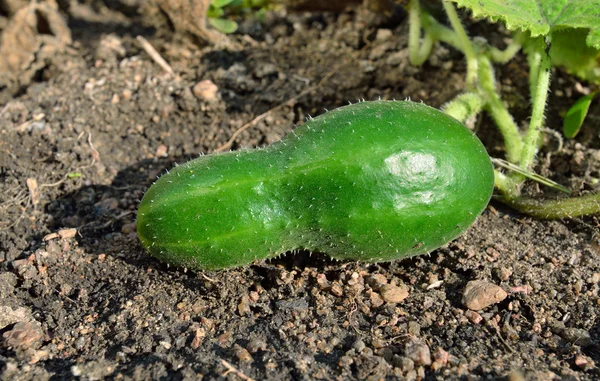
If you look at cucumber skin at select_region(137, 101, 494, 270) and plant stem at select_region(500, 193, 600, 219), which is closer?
cucumber skin at select_region(137, 101, 494, 270)

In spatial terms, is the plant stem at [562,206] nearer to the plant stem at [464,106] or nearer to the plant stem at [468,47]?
the plant stem at [464,106]

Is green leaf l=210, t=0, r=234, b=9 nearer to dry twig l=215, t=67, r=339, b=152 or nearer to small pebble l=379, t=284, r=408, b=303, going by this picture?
dry twig l=215, t=67, r=339, b=152

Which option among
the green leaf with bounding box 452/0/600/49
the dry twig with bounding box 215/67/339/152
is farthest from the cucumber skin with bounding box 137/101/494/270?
the dry twig with bounding box 215/67/339/152

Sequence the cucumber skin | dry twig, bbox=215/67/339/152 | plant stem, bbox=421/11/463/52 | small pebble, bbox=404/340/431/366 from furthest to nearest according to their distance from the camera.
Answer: plant stem, bbox=421/11/463/52 → dry twig, bbox=215/67/339/152 → the cucumber skin → small pebble, bbox=404/340/431/366

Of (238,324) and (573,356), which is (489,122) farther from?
(238,324)

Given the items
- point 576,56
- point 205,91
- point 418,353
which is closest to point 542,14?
point 576,56

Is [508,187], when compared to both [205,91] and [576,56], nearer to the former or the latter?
[576,56]

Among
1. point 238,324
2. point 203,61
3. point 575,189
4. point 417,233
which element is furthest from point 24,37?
point 575,189
